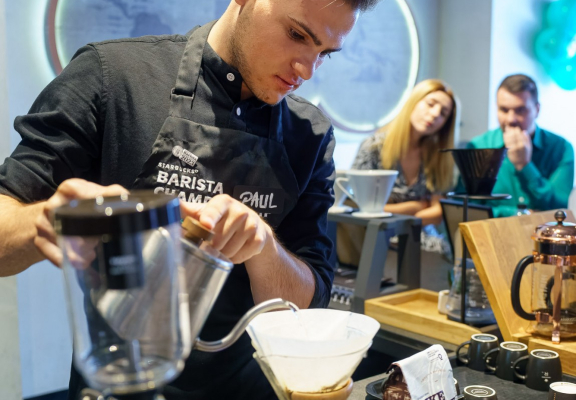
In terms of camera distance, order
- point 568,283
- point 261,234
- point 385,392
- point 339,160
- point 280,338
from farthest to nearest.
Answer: point 339,160 < point 568,283 < point 385,392 < point 261,234 < point 280,338

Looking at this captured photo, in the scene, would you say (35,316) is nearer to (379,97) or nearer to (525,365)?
(525,365)

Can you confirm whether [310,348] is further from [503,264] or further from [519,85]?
[519,85]

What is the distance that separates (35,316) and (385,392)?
2.68m

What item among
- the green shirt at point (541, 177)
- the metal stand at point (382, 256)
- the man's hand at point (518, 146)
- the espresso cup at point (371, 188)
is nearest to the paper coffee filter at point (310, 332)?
the metal stand at point (382, 256)

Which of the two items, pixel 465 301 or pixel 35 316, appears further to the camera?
pixel 35 316

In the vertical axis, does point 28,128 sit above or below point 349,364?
above

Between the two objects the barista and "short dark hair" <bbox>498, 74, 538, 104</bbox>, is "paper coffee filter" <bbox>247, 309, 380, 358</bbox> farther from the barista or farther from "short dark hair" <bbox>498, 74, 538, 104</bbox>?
"short dark hair" <bbox>498, 74, 538, 104</bbox>

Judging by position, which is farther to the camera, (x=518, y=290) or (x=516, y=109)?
(x=516, y=109)

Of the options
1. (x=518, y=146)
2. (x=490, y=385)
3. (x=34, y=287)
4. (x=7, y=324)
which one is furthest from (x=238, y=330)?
(x=518, y=146)

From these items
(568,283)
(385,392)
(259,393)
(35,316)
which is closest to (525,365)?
(568,283)

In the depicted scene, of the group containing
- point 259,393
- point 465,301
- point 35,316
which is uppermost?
point 465,301

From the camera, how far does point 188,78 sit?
4.42 feet

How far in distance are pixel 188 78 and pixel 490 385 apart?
973 mm

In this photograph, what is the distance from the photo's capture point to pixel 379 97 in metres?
4.95
